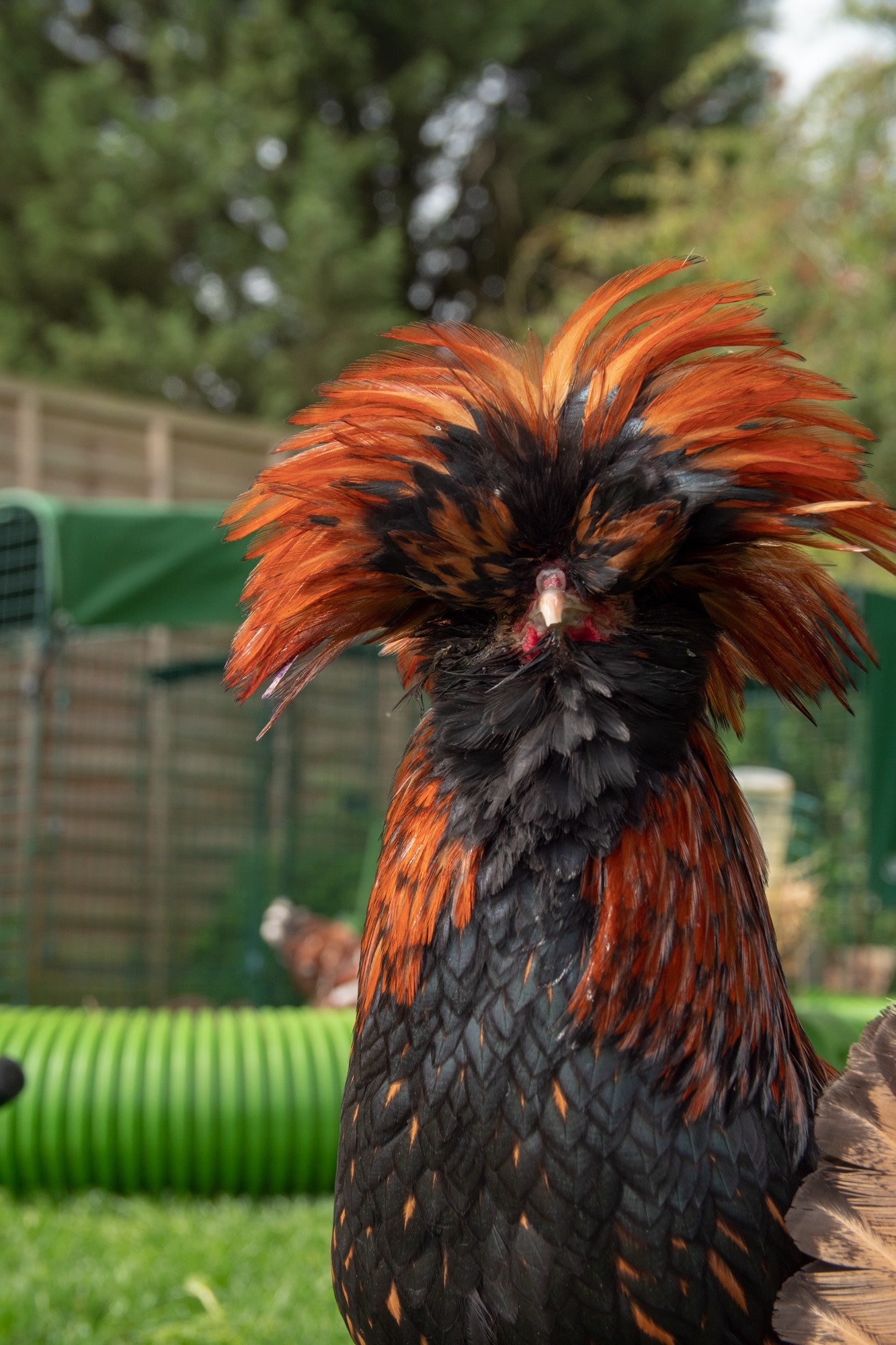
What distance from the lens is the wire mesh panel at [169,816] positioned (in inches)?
322

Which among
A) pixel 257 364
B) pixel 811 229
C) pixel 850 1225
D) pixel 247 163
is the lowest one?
pixel 850 1225

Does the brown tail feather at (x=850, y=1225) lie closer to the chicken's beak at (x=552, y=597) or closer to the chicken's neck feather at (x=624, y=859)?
the chicken's neck feather at (x=624, y=859)

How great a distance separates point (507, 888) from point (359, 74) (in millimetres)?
14906

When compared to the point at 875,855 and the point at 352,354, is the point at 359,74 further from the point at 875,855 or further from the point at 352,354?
the point at 875,855

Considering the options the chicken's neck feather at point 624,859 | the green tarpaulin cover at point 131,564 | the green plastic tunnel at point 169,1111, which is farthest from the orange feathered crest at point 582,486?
the green tarpaulin cover at point 131,564

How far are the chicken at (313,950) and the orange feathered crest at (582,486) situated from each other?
5843 mm

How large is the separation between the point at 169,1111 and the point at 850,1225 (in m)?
3.86

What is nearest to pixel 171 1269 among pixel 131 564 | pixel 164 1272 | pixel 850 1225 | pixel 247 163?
pixel 164 1272

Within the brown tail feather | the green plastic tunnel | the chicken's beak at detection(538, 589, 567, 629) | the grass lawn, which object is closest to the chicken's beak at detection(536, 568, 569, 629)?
the chicken's beak at detection(538, 589, 567, 629)

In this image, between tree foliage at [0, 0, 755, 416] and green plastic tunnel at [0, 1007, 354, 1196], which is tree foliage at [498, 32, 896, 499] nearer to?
tree foliage at [0, 0, 755, 416]

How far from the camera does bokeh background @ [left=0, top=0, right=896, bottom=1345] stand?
6301 mm

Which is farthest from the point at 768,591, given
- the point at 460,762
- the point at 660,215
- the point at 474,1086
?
the point at 660,215

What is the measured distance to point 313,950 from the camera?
755cm

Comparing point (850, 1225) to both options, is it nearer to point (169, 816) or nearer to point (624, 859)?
point (624, 859)
